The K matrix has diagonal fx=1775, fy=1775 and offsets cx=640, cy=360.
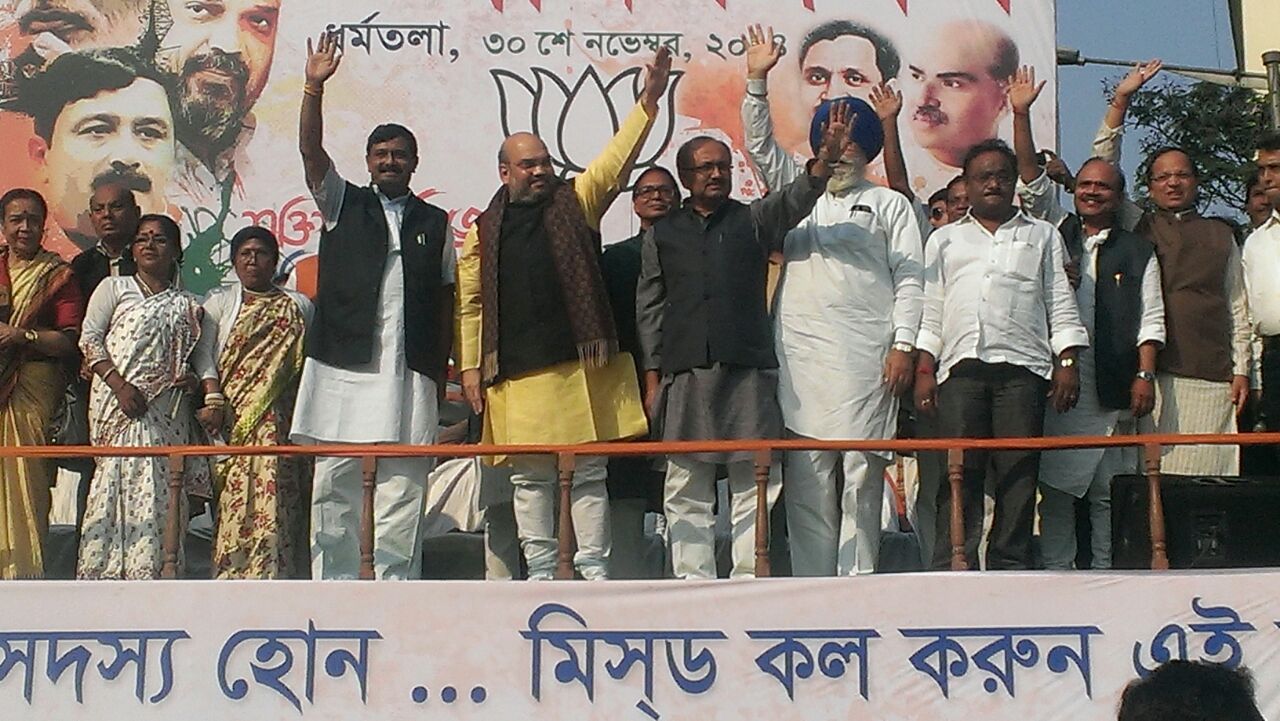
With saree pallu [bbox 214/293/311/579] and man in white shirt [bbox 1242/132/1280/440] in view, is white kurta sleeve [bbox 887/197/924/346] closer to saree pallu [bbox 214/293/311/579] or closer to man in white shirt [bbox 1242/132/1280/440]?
man in white shirt [bbox 1242/132/1280/440]

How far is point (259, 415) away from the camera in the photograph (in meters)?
5.69

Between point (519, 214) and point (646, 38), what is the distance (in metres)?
2.54

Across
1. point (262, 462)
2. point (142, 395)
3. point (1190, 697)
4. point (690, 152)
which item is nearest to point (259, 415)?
point (262, 462)

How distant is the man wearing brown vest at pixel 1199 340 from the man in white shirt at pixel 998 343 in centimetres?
42

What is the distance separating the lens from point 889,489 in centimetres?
674

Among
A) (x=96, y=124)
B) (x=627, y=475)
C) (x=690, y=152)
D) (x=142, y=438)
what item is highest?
(x=96, y=124)

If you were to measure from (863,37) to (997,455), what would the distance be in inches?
114

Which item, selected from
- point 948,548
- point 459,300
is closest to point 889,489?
point 948,548

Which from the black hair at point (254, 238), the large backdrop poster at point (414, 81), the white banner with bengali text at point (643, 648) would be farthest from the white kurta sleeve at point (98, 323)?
the large backdrop poster at point (414, 81)

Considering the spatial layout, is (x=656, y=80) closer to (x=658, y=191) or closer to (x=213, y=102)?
(x=658, y=191)

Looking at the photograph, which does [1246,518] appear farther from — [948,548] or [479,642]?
[479,642]

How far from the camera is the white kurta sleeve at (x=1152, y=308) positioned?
568 centimetres

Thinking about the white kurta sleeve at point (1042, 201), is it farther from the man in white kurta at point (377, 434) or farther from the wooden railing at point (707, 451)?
the man in white kurta at point (377, 434)

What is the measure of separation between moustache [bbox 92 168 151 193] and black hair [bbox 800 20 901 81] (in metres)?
2.96
